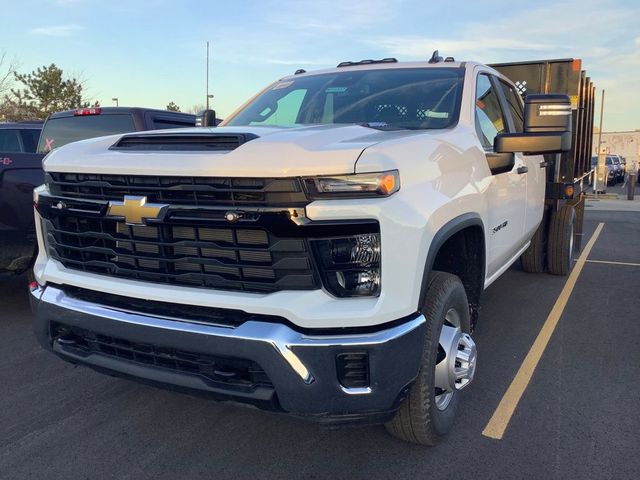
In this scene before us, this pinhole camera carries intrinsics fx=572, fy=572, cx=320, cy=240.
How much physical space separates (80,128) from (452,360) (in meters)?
5.26

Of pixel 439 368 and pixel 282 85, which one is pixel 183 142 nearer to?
pixel 439 368

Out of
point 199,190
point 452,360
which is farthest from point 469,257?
point 199,190

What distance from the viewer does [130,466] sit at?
9.43ft

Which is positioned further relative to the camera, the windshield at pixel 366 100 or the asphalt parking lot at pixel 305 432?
the windshield at pixel 366 100

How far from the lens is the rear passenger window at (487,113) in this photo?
3.75 m

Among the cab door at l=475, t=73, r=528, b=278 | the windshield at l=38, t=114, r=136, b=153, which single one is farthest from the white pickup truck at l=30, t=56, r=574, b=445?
the windshield at l=38, t=114, r=136, b=153

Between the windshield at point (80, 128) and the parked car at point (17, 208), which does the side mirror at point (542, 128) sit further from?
the windshield at point (80, 128)

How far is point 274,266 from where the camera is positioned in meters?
→ 2.37

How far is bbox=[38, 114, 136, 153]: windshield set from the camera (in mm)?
6191

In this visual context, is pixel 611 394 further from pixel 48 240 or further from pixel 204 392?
pixel 48 240

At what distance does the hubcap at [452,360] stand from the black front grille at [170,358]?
0.98 meters

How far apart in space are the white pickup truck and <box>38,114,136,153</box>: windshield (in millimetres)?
3252

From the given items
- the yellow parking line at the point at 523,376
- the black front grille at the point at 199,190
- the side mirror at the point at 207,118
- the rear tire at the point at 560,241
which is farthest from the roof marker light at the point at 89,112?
the rear tire at the point at 560,241

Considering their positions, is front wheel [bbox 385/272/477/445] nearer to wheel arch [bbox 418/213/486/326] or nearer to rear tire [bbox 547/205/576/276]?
wheel arch [bbox 418/213/486/326]
